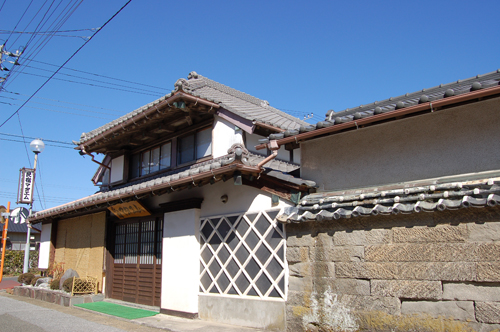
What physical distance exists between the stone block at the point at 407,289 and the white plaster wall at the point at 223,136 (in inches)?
218

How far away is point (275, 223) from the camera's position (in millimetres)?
8797

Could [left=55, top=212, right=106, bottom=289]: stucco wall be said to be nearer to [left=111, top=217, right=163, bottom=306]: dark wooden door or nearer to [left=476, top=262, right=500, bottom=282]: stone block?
[left=111, top=217, right=163, bottom=306]: dark wooden door

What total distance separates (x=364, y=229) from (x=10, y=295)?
16.6m

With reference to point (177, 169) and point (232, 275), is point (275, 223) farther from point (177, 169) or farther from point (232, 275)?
point (177, 169)

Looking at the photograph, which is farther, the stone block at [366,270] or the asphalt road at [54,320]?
the asphalt road at [54,320]

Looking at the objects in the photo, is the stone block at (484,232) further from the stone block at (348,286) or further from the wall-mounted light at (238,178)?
the wall-mounted light at (238,178)

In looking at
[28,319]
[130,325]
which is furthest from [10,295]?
[130,325]

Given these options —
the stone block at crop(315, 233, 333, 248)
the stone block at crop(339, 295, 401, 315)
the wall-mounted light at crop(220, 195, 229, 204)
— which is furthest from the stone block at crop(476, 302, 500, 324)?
the wall-mounted light at crop(220, 195, 229, 204)

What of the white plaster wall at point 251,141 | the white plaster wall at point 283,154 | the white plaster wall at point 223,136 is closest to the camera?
the white plaster wall at point 223,136

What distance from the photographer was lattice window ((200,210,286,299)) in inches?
341

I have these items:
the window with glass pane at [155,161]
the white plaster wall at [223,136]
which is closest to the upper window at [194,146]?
the white plaster wall at [223,136]

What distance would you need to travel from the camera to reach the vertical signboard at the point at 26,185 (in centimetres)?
2084

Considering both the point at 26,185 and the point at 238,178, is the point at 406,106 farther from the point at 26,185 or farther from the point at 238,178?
the point at 26,185

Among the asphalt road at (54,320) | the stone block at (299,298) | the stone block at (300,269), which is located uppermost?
the stone block at (300,269)
